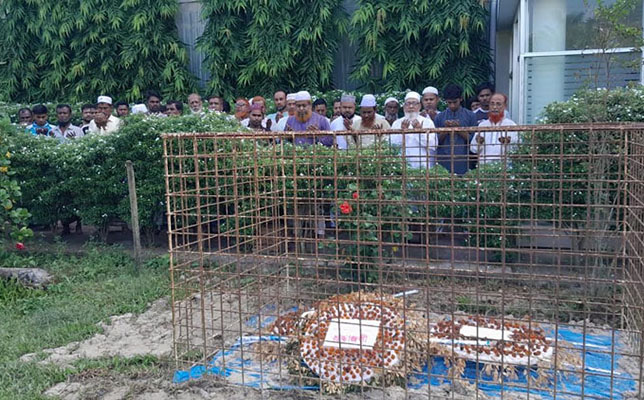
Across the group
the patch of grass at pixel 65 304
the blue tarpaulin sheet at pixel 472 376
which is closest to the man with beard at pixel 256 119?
the patch of grass at pixel 65 304

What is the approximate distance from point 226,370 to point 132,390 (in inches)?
22.9

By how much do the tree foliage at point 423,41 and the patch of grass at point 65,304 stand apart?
18.4 ft

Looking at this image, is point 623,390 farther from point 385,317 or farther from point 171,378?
point 171,378

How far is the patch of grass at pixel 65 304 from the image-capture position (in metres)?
4.07

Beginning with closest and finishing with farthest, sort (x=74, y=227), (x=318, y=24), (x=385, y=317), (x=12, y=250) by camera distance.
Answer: (x=385, y=317) → (x=12, y=250) → (x=74, y=227) → (x=318, y=24)

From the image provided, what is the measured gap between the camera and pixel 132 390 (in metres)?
3.78

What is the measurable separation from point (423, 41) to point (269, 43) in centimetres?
281

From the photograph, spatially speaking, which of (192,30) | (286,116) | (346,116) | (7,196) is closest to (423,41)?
(346,116)

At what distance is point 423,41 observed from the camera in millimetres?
10367

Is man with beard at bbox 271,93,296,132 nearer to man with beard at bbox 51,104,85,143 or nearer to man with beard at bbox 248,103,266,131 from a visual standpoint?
man with beard at bbox 248,103,266,131

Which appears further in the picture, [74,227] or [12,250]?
[74,227]

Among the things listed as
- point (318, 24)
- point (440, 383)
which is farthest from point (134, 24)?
point (440, 383)

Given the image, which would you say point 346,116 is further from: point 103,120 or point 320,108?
point 103,120

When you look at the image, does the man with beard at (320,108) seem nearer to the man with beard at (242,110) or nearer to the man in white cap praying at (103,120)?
the man with beard at (242,110)
